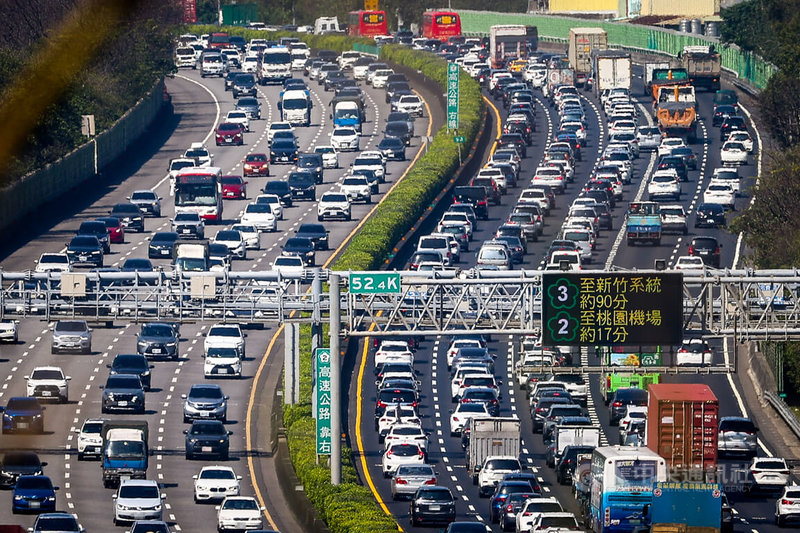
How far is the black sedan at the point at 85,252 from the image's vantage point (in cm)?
8888

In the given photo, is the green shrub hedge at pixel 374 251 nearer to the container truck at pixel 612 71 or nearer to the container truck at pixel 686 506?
the container truck at pixel 686 506

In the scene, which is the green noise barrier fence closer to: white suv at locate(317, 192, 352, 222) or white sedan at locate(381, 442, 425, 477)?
white suv at locate(317, 192, 352, 222)

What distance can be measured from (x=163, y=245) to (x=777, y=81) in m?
54.9

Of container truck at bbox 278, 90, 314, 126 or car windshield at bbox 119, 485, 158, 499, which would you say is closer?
car windshield at bbox 119, 485, 158, 499

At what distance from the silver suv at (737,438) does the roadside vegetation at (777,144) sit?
7.69 meters

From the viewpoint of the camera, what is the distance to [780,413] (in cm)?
6725

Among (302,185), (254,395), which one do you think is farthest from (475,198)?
(254,395)

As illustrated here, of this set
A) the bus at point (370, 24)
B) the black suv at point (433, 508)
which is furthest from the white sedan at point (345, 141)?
the black suv at point (433, 508)

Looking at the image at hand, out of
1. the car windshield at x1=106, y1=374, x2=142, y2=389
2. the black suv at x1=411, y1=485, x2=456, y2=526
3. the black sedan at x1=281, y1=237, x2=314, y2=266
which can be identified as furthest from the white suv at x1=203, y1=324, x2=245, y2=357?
the black suv at x1=411, y1=485, x2=456, y2=526

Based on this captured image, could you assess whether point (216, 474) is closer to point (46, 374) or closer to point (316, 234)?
point (46, 374)

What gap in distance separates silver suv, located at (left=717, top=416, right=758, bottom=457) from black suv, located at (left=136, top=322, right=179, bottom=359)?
2669 cm

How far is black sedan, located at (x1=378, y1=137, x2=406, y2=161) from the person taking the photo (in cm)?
12175

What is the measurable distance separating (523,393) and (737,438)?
15038 mm

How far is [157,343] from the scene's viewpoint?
247ft
